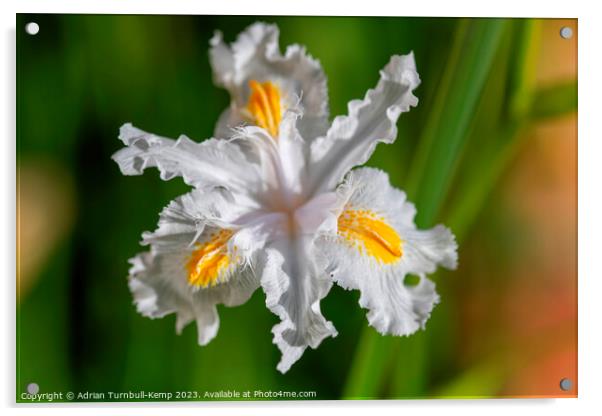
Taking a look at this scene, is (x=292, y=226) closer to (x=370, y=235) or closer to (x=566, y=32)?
(x=370, y=235)

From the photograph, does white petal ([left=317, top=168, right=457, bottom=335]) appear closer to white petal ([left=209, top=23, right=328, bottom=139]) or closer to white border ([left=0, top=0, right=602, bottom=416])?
white petal ([left=209, top=23, right=328, bottom=139])

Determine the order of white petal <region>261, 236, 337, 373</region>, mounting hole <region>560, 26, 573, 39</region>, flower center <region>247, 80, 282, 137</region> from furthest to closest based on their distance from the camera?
1. mounting hole <region>560, 26, 573, 39</region>
2. flower center <region>247, 80, 282, 137</region>
3. white petal <region>261, 236, 337, 373</region>

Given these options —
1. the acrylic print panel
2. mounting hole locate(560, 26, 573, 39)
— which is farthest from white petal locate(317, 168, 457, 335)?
mounting hole locate(560, 26, 573, 39)

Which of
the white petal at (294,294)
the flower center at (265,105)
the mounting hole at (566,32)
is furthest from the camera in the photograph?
the mounting hole at (566,32)

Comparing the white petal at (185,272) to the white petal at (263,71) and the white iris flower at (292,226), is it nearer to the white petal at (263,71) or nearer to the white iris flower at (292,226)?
the white iris flower at (292,226)

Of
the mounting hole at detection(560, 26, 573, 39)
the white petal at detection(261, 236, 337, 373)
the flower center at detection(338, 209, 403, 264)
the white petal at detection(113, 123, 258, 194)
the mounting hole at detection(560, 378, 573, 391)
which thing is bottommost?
the mounting hole at detection(560, 378, 573, 391)

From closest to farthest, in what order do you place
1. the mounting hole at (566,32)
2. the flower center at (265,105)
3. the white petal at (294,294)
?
the white petal at (294,294)
the flower center at (265,105)
the mounting hole at (566,32)
